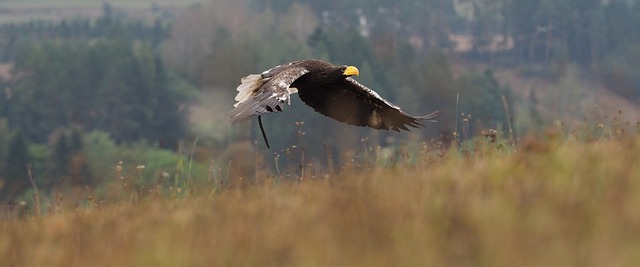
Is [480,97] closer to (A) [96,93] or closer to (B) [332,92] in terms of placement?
(A) [96,93]

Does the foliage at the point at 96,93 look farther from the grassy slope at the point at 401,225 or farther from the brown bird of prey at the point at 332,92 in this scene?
the grassy slope at the point at 401,225

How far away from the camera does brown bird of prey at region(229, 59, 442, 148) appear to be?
1421 cm

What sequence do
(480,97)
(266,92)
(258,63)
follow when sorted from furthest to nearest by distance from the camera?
(258,63)
(480,97)
(266,92)

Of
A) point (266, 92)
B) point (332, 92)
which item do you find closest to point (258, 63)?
point (332, 92)

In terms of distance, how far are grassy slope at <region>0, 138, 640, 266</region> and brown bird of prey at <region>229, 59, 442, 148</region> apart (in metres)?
5.42

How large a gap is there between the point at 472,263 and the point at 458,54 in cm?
15754

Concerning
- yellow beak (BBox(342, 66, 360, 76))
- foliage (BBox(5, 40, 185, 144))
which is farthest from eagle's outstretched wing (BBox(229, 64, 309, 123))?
foliage (BBox(5, 40, 185, 144))

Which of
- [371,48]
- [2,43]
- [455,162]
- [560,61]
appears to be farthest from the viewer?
[2,43]

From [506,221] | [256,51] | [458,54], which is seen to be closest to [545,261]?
[506,221]

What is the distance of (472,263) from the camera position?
5.66m

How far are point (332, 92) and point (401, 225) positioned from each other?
9.41 m

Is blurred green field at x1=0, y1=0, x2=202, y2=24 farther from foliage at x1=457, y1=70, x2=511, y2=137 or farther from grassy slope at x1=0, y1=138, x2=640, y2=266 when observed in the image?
grassy slope at x1=0, y1=138, x2=640, y2=266

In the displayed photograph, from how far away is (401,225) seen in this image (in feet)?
21.0

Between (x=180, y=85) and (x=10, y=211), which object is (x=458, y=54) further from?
(x=10, y=211)
